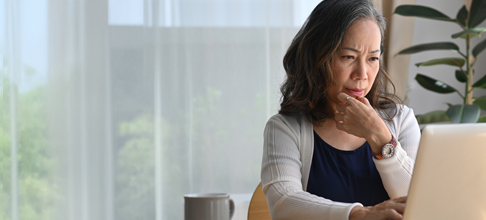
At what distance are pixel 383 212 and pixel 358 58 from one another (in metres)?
0.40

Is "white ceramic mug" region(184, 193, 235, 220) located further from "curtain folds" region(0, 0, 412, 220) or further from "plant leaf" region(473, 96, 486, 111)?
"plant leaf" region(473, 96, 486, 111)

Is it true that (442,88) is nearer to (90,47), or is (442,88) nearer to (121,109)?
(121,109)

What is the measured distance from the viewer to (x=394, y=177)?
2.92 ft

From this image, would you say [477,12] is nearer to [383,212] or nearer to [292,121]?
[292,121]

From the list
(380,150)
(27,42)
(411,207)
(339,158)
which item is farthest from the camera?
(27,42)

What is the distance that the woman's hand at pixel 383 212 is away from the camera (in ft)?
2.28

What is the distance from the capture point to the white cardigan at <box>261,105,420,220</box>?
0.82 metres

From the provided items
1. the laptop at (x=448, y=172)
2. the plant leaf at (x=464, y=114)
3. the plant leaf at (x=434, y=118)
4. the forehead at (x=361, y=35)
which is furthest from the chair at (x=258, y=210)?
the plant leaf at (x=434, y=118)

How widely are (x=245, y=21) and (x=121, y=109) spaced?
2.76 ft

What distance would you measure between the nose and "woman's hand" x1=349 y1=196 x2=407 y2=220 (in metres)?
0.33

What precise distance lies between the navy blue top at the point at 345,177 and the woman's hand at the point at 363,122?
9cm

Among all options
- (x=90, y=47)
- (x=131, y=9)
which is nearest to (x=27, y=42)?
(x=90, y=47)

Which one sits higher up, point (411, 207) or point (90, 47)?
point (90, 47)

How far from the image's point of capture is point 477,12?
1.91 m
